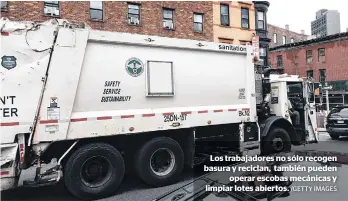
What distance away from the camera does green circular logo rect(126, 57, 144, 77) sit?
6.03 metres

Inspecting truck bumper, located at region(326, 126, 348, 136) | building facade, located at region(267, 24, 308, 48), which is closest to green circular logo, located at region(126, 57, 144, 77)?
truck bumper, located at region(326, 126, 348, 136)

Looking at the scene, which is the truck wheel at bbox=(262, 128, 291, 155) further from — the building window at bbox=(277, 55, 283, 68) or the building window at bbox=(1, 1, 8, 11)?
the building window at bbox=(277, 55, 283, 68)

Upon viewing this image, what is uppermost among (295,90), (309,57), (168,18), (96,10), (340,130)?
(168,18)

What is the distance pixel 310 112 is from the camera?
911 cm

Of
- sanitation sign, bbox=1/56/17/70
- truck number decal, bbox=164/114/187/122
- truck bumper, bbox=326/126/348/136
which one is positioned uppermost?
sanitation sign, bbox=1/56/17/70

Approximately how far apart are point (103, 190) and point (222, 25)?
2037cm

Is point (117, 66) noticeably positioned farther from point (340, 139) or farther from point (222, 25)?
point (222, 25)

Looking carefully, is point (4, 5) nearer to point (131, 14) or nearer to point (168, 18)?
point (131, 14)

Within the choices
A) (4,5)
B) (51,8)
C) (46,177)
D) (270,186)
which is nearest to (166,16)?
(51,8)

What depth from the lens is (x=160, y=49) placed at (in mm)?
6434

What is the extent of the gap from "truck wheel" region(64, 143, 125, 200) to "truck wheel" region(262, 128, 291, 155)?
13.2ft

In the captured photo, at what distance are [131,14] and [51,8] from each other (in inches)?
182

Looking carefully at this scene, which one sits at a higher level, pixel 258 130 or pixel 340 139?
pixel 258 130

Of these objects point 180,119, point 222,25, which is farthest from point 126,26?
point 180,119
